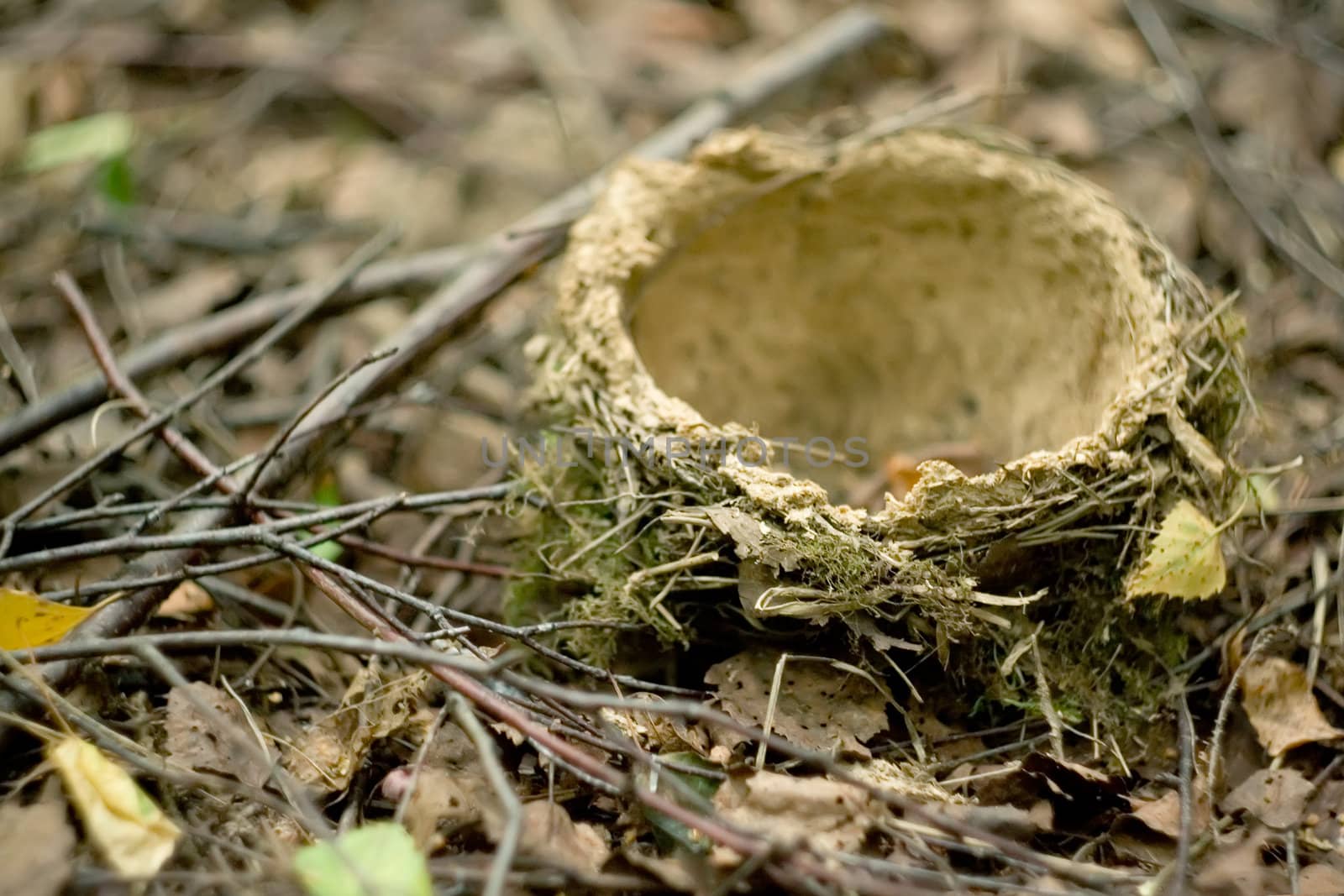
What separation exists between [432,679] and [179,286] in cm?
159

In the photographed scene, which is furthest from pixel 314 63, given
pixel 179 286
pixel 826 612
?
pixel 826 612

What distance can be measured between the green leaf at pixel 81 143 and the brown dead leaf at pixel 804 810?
2310mm

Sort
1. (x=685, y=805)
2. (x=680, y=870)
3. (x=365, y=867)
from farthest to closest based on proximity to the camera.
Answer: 1. (x=685, y=805)
2. (x=680, y=870)
3. (x=365, y=867)

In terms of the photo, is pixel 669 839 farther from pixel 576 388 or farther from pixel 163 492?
pixel 163 492

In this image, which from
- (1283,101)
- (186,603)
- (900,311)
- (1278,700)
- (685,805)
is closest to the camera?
(685,805)

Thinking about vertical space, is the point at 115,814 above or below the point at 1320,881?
above

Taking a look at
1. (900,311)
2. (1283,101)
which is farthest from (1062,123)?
(900,311)

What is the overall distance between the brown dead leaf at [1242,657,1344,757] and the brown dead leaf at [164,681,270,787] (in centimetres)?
162

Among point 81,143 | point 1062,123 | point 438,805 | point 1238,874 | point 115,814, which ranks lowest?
point 1238,874

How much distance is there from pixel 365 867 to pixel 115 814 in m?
0.36

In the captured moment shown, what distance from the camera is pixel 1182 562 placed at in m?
1.71

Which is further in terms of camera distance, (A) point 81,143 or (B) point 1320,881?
(A) point 81,143

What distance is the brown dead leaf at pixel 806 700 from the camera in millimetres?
1682

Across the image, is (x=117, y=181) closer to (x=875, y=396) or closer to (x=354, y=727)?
(x=354, y=727)
